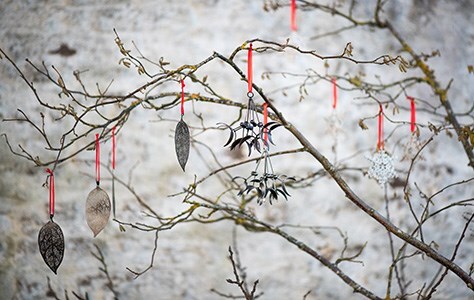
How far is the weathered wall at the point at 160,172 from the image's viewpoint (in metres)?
1.83

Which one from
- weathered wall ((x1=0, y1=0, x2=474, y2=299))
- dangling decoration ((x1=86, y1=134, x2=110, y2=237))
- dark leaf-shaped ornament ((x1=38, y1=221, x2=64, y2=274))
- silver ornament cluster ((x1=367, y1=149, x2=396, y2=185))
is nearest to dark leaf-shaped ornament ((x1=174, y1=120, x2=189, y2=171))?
dangling decoration ((x1=86, y1=134, x2=110, y2=237))

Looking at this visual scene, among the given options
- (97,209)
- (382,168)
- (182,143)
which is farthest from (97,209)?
(382,168)

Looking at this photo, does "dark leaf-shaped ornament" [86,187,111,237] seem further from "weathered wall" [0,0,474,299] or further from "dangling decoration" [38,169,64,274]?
"weathered wall" [0,0,474,299]

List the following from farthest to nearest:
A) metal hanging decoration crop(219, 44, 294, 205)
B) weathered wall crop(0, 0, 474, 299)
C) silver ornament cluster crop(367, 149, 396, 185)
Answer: weathered wall crop(0, 0, 474, 299)
silver ornament cluster crop(367, 149, 396, 185)
metal hanging decoration crop(219, 44, 294, 205)

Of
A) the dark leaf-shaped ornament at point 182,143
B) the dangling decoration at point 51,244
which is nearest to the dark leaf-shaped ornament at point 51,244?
the dangling decoration at point 51,244

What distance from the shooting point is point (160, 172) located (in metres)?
1.84

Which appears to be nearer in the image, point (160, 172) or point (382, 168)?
point (382, 168)

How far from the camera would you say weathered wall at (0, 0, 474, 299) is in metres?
1.83

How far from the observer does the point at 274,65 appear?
73.0 inches

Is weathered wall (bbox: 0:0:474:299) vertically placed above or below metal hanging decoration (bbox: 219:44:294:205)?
above

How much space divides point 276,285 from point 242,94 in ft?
1.97

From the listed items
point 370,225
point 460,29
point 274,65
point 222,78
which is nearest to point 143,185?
point 222,78

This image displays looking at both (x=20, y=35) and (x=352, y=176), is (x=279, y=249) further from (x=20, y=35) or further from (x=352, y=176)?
(x=20, y=35)

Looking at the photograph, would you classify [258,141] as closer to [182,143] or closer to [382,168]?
[182,143]
